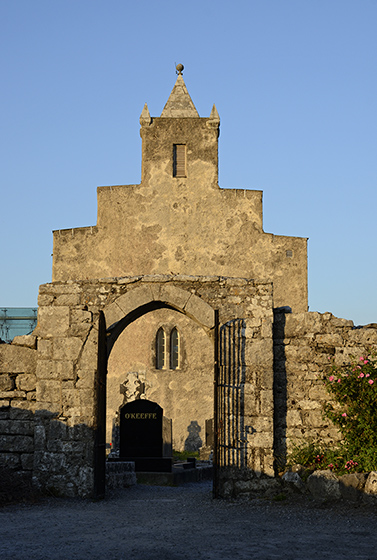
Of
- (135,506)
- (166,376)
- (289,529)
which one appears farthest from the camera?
(166,376)

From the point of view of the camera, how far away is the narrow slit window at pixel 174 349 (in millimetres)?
19078

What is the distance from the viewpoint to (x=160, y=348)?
1919cm

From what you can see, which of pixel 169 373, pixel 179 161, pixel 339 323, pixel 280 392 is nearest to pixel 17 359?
pixel 280 392

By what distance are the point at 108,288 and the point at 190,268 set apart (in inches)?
393

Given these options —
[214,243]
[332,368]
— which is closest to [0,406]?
[332,368]

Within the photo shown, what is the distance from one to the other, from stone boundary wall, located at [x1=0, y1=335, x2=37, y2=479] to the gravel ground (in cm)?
95

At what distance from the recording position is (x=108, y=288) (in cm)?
933

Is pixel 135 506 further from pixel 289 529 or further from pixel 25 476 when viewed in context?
pixel 289 529

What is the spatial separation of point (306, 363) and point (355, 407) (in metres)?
0.87

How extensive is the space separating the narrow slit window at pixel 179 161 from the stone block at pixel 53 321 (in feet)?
37.5

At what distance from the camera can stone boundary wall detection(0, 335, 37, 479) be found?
30.0 feet

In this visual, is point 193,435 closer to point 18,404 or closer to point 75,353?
point 18,404

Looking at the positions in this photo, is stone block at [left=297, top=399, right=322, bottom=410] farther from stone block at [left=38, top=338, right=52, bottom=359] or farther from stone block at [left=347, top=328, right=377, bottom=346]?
stone block at [left=38, top=338, right=52, bottom=359]

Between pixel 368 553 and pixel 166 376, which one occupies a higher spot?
pixel 166 376
